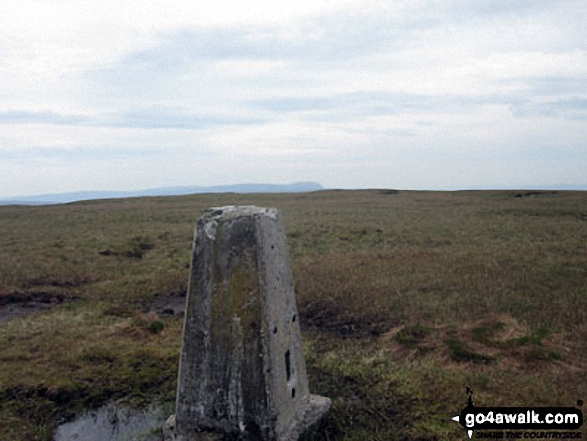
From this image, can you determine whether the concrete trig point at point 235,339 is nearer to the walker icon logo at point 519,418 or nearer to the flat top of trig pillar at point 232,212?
the flat top of trig pillar at point 232,212

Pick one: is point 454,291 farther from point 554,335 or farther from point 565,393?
point 565,393

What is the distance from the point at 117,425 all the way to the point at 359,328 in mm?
5884

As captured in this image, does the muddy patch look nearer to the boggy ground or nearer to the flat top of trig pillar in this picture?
the boggy ground

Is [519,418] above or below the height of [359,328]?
above

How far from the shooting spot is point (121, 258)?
67.7 feet

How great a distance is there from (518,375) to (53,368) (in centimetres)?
→ 818

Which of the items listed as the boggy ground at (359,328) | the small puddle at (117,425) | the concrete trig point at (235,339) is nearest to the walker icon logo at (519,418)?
the boggy ground at (359,328)

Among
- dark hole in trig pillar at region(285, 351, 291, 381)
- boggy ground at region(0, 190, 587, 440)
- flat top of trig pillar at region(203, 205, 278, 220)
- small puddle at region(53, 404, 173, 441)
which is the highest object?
flat top of trig pillar at region(203, 205, 278, 220)

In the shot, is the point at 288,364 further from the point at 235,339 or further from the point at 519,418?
the point at 519,418

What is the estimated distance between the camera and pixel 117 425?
6855 mm

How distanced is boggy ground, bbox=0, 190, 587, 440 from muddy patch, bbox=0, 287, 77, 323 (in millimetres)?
62

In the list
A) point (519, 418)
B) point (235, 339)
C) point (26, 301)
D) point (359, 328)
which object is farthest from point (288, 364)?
point (26, 301)

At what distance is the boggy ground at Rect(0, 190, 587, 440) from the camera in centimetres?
720

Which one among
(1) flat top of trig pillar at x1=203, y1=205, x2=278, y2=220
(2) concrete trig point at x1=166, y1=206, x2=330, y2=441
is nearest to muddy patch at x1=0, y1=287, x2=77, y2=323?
(2) concrete trig point at x1=166, y1=206, x2=330, y2=441
